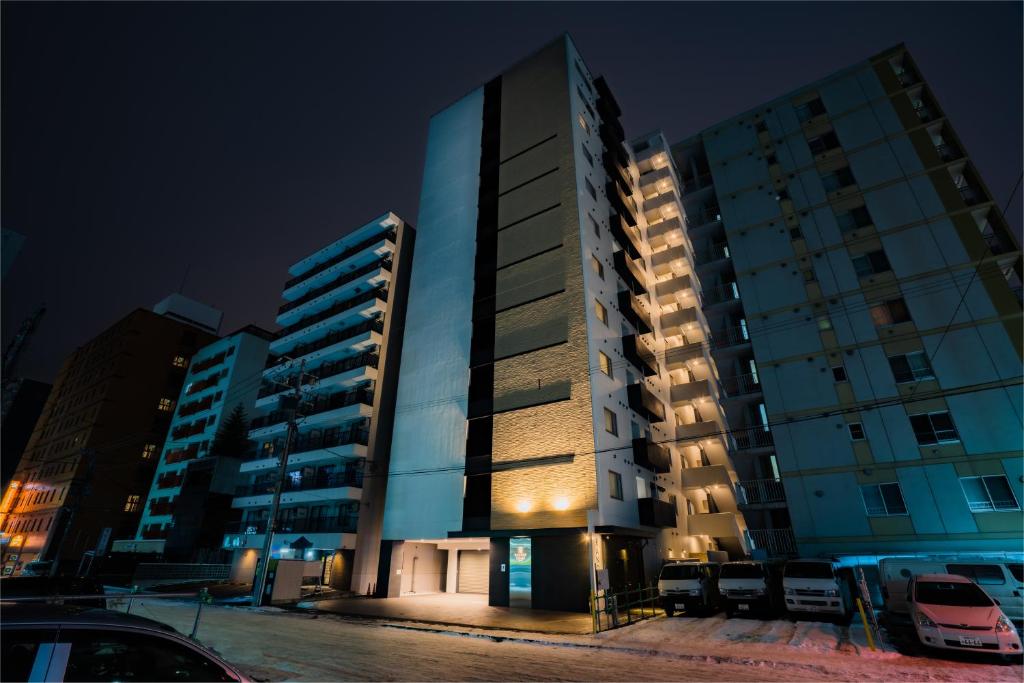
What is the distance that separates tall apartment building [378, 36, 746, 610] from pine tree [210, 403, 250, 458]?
2809 cm

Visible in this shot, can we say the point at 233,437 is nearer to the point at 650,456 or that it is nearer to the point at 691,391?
the point at 650,456

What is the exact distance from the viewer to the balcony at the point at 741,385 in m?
32.8

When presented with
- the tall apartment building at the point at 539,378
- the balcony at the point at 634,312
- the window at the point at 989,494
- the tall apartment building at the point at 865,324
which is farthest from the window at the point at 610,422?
the window at the point at 989,494

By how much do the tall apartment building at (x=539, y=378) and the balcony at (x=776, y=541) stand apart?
2.94 metres

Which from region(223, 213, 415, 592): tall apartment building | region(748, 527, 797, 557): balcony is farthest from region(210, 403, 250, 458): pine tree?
region(748, 527, 797, 557): balcony

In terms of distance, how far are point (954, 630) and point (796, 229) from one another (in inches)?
1112

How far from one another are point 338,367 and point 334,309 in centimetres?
748

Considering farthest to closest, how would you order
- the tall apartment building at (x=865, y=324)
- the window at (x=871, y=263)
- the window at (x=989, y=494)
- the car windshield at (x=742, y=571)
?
the window at (x=871, y=263), the tall apartment building at (x=865, y=324), the window at (x=989, y=494), the car windshield at (x=742, y=571)

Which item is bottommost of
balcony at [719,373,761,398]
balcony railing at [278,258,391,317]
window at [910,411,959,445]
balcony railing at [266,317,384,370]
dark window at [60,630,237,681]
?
dark window at [60,630,237,681]

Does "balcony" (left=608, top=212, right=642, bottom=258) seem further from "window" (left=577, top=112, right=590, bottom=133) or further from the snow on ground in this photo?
the snow on ground

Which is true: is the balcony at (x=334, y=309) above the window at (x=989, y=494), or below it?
above

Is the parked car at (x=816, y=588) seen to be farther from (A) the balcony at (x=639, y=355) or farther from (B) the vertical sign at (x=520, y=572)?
(A) the balcony at (x=639, y=355)

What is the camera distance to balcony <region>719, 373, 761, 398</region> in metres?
32.8

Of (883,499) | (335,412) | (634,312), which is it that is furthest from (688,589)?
(335,412)
